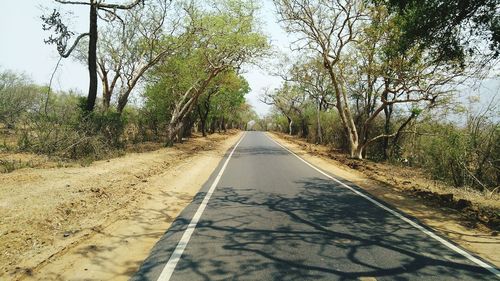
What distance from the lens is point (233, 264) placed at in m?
5.37

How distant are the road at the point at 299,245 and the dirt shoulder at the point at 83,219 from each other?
57cm

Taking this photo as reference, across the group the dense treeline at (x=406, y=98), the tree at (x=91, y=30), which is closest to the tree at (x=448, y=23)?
the dense treeline at (x=406, y=98)

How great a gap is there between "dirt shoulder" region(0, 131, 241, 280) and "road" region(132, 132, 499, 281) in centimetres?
57

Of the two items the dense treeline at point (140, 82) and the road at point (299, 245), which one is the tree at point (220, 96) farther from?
the road at point (299, 245)

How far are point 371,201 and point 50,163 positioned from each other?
10740 millimetres

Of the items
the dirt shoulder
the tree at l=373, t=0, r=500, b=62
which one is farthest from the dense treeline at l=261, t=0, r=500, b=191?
the dirt shoulder

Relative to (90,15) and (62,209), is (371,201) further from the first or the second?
(90,15)

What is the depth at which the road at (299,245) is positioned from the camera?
5.09 metres

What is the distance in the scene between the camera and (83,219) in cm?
802

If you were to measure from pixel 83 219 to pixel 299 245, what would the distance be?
15.5 feet

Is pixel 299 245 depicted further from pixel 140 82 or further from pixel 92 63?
pixel 140 82

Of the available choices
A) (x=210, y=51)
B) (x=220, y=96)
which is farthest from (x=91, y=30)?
(x=220, y=96)

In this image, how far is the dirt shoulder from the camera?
558cm

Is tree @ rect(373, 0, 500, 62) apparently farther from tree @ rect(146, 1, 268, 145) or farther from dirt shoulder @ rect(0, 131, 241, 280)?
tree @ rect(146, 1, 268, 145)
